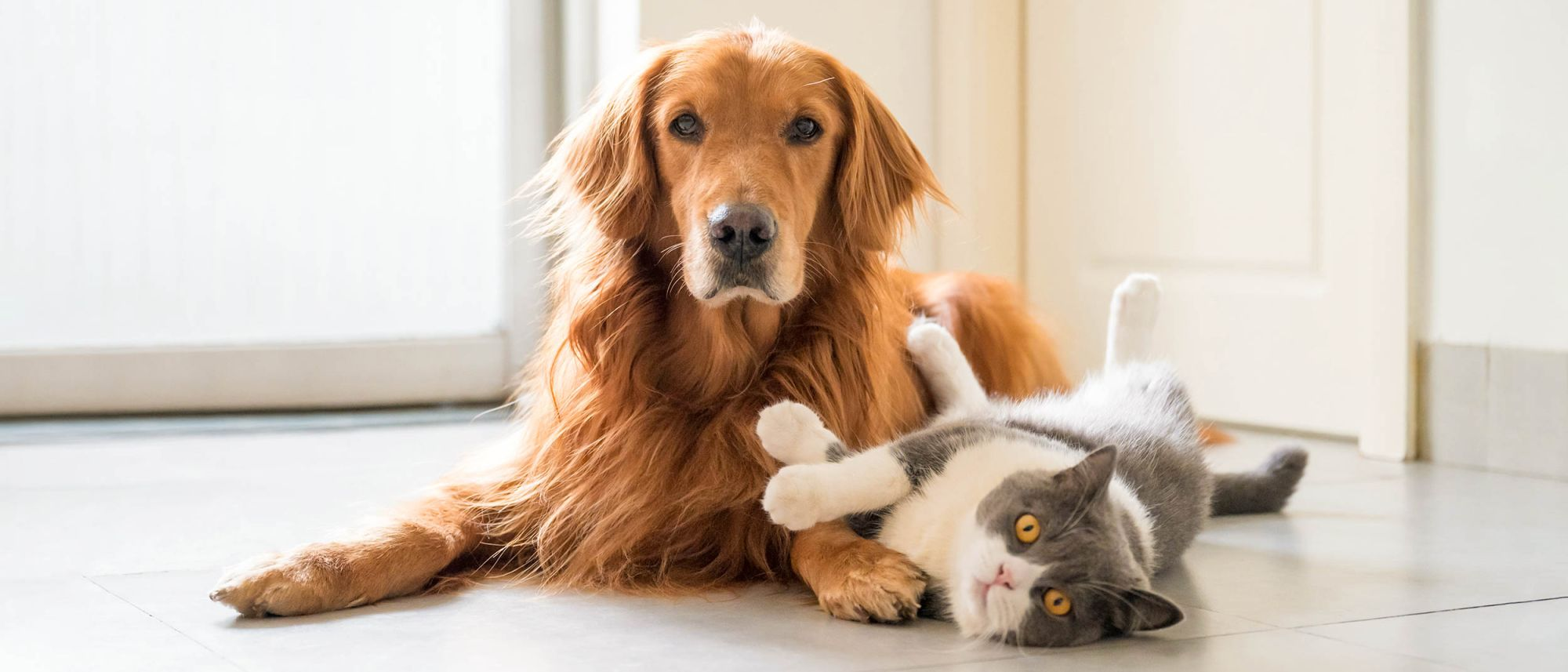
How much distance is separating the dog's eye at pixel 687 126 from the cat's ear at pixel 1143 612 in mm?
902

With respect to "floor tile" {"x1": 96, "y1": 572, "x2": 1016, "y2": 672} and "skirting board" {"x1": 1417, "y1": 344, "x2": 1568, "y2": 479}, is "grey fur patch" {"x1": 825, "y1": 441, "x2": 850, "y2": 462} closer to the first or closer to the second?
"floor tile" {"x1": 96, "y1": 572, "x2": 1016, "y2": 672}

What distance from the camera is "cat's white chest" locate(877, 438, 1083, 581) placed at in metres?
1.83

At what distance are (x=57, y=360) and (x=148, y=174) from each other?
1.74 ft

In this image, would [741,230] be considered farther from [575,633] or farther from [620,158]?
[575,633]

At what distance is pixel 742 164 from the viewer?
6.70ft

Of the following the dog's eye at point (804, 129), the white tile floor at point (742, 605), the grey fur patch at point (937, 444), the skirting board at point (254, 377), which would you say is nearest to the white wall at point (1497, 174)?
the white tile floor at point (742, 605)

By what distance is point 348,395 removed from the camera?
4.05m

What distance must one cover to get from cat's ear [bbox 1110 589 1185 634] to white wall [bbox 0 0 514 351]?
2478 millimetres

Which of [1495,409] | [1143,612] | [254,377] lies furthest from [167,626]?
[1495,409]

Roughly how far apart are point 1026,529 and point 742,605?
46 centimetres

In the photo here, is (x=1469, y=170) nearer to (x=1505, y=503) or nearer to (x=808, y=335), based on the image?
(x=1505, y=503)

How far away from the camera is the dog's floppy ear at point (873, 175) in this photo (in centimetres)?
224

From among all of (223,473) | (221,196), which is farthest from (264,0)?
(223,473)

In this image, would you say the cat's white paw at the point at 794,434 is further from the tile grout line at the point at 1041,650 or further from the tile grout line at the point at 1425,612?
the tile grout line at the point at 1425,612
